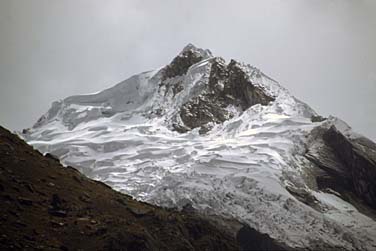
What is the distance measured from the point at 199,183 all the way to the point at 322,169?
21858mm

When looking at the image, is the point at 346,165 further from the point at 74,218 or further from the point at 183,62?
the point at 183,62

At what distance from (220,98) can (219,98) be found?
23cm

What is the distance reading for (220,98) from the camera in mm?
131750

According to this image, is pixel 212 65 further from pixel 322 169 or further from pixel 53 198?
pixel 53 198

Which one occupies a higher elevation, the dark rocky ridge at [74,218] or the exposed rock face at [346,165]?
the exposed rock face at [346,165]

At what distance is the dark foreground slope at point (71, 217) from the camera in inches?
1829

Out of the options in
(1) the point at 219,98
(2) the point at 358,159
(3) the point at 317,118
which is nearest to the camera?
(2) the point at 358,159

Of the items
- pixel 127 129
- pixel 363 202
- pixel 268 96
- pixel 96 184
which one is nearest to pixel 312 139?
pixel 363 202

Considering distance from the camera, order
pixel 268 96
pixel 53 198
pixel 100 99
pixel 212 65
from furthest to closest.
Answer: pixel 100 99
pixel 212 65
pixel 268 96
pixel 53 198

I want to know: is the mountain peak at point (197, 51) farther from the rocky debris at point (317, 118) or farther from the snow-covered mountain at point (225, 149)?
the rocky debris at point (317, 118)

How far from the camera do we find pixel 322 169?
98438 mm

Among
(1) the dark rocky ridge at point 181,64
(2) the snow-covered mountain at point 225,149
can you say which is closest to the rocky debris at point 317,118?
(2) the snow-covered mountain at point 225,149

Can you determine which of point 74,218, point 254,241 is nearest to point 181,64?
point 254,241

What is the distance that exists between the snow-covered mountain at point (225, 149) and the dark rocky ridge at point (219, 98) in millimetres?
223
